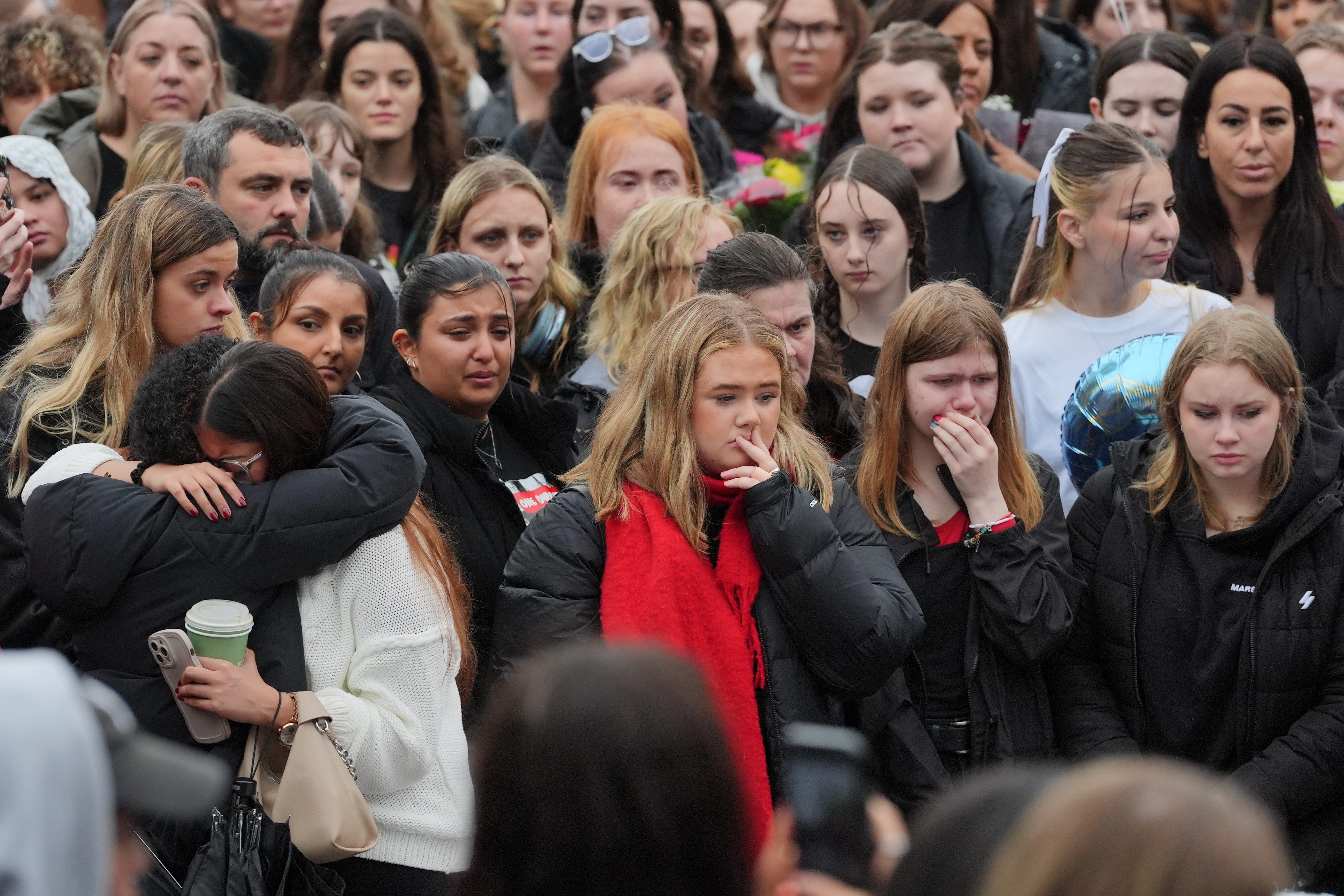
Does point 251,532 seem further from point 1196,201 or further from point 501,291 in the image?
point 1196,201

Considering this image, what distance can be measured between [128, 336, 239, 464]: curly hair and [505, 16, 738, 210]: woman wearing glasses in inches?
123

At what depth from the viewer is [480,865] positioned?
191 cm

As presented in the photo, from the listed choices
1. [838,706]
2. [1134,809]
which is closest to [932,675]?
[838,706]

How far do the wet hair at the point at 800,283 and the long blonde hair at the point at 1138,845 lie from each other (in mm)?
2842

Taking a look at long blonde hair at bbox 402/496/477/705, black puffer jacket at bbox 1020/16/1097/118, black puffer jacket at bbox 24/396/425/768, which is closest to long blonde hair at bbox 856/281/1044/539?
long blonde hair at bbox 402/496/477/705

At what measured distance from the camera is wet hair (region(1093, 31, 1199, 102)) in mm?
6488

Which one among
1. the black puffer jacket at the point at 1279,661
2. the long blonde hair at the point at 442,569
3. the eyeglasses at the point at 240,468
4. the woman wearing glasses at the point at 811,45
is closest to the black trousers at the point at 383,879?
the long blonde hair at the point at 442,569

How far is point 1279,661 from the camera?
4.08 m

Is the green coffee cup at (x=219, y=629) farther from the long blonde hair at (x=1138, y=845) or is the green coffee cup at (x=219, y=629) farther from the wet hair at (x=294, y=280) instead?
the long blonde hair at (x=1138, y=845)

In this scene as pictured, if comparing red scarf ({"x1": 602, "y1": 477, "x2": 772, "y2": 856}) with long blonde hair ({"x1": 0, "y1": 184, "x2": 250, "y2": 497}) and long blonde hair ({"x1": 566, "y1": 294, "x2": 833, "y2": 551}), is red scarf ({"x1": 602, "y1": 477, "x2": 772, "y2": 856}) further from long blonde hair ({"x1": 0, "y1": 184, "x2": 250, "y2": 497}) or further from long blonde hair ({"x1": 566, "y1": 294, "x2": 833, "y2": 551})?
long blonde hair ({"x1": 0, "y1": 184, "x2": 250, "y2": 497})

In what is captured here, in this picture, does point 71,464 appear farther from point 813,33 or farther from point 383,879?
point 813,33

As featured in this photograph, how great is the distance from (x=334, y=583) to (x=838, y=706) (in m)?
1.25

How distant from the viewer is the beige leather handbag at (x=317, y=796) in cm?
315

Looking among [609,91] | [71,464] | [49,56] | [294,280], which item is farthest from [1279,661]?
[49,56]
